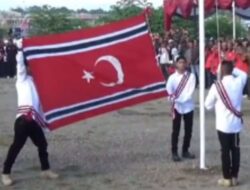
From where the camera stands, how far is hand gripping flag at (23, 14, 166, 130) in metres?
10.2

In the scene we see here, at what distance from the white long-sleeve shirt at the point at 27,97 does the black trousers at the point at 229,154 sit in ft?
7.70

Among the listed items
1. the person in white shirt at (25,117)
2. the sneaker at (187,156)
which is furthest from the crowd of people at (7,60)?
the person in white shirt at (25,117)

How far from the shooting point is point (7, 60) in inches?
1337

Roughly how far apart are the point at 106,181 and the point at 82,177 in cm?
42

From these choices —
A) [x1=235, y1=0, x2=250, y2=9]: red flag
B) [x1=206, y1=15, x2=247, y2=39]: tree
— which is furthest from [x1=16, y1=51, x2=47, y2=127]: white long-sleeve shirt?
[x1=206, y1=15, x2=247, y2=39]: tree

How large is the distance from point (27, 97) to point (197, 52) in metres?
17.9

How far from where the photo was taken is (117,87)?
10.6 meters

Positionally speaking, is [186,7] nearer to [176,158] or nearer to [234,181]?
[176,158]

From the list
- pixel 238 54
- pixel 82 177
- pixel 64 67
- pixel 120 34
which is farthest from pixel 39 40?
pixel 238 54

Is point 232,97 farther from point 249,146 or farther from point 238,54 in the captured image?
point 238,54

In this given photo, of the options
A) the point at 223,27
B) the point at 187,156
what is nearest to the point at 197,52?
the point at 187,156

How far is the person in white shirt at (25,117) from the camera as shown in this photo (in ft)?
32.2

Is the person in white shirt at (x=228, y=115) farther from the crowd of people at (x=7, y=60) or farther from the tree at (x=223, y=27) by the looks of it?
the tree at (x=223, y=27)

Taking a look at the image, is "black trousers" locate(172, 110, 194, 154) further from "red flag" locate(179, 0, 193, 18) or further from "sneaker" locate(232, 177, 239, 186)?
"red flag" locate(179, 0, 193, 18)
